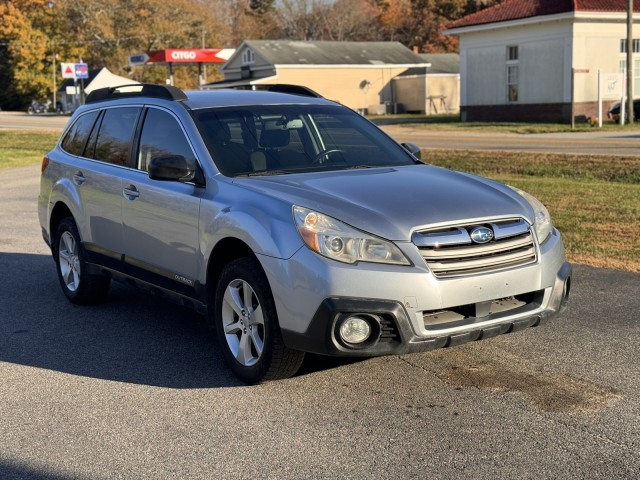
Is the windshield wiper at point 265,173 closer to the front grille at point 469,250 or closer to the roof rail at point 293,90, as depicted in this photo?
the front grille at point 469,250

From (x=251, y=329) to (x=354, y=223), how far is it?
99 cm

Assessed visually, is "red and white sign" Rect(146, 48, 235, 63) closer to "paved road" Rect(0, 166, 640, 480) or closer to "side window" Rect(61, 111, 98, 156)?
"side window" Rect(61, 111, 98, 156)

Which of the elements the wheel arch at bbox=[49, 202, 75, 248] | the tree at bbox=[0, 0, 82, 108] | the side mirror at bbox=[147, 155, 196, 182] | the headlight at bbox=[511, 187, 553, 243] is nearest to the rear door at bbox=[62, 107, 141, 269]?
the wheel arch at bbox=[49, 202, 75, 248]

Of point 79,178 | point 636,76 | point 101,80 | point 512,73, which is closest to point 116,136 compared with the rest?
point 79,178

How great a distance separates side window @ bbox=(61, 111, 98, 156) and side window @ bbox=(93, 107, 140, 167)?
321mm

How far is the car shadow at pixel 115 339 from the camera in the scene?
236 inches

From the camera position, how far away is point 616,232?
35.7 ft

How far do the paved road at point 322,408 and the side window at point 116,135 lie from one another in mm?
1354

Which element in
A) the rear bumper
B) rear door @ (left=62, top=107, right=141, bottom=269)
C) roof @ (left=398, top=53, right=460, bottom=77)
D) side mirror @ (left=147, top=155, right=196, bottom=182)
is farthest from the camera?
roof @ (left=398, top=53, right=460, bottom=77)

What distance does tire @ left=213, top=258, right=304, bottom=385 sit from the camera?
5.36 metres

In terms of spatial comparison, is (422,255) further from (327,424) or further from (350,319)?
(327,424)

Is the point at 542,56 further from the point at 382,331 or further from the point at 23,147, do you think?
the point at 382,331

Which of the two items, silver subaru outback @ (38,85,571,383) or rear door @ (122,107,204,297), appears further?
rear door @ (122,107,204,297)

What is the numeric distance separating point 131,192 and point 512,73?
37.6m
